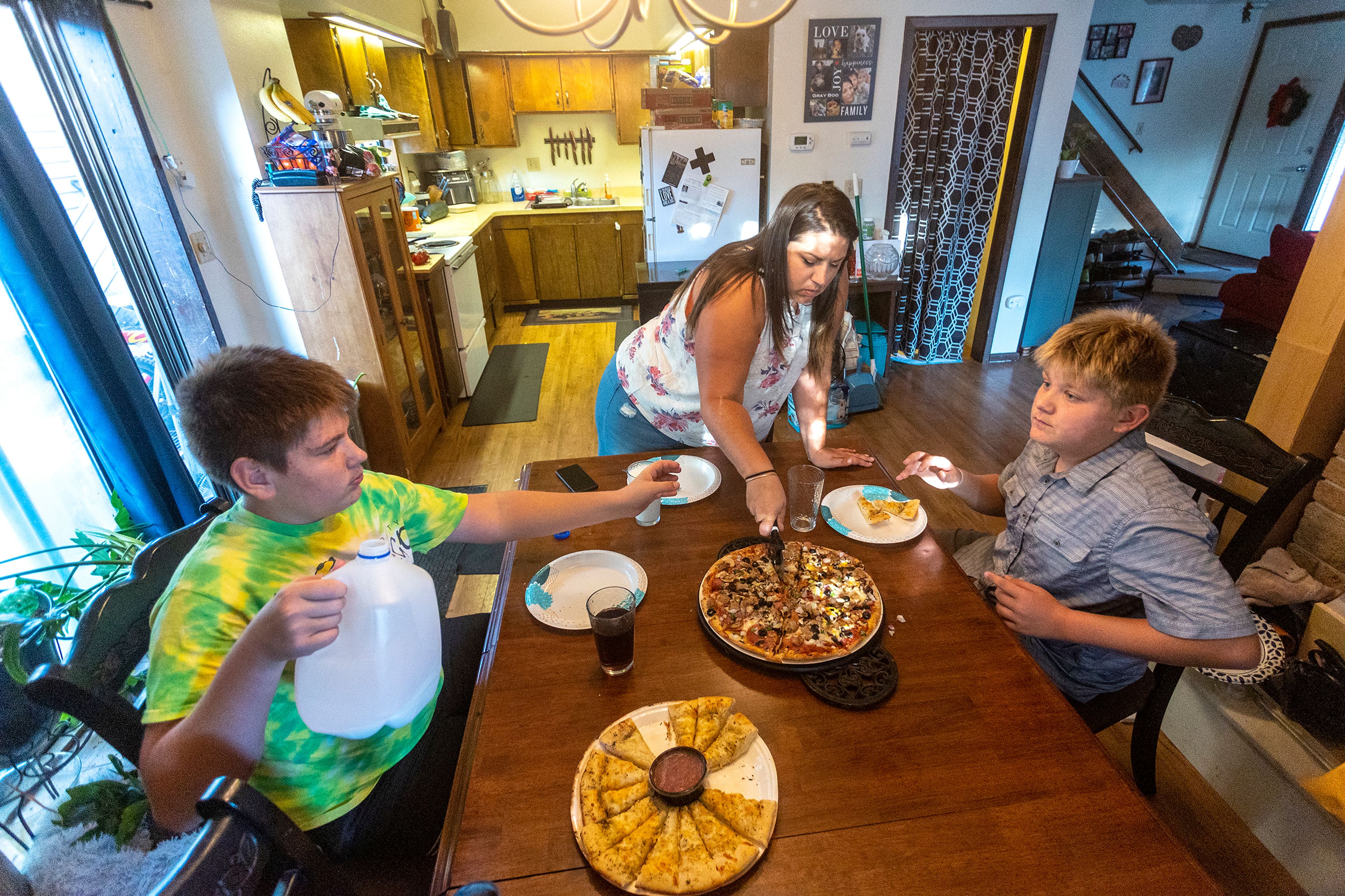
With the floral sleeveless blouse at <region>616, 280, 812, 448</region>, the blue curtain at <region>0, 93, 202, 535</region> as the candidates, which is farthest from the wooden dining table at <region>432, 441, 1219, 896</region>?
the blue curtain at <region>0, 93, 202, 535</region>

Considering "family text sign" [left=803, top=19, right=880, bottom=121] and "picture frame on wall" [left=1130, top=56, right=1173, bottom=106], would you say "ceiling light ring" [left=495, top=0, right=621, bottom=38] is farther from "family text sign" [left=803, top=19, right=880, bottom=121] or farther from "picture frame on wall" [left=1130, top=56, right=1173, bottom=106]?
"picture frame on wall" [left=1130, top=56, right=1173, bottom=106]

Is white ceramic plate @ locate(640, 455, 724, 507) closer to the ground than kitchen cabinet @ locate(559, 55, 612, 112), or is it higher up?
closer to the ground

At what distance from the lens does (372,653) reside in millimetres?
827

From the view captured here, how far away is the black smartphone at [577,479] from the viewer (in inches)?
56.7

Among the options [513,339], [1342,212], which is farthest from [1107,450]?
[513,339]

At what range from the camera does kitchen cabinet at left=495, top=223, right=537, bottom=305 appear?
539 centimetres

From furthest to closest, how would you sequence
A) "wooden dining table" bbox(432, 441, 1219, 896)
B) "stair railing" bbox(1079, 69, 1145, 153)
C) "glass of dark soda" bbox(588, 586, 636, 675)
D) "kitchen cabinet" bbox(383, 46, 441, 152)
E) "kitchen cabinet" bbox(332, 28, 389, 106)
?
1. "stair railing" bbox(1079, 69, 1145, 153)
2. "kitchen cabinet" bbox(383, 46, 441, 152)
3. "kitchen cabinet" bbox(332, 28, 389, 106)
4. "glass of dark soda" bbox(588, 586, 636, 675)
5. "wooden dining table" bbox(432, 441, 1219, 896)

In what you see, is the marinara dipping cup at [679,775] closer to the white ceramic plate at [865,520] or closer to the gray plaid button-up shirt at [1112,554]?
the white ceramic plate at [865,520]

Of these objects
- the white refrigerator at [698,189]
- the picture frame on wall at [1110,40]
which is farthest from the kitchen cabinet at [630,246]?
the picture frame on wall at [1110,40]

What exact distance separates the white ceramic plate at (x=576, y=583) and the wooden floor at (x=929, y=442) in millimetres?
309

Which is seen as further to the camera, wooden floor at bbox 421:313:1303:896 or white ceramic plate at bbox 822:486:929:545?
wooden floor at bbox 421:313:1303:896

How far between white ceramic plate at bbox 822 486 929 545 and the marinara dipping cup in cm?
62

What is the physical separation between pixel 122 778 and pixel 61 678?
103 centimetres

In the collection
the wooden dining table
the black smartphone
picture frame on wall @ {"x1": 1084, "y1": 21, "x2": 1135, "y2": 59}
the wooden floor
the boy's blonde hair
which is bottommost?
the wooden floor
